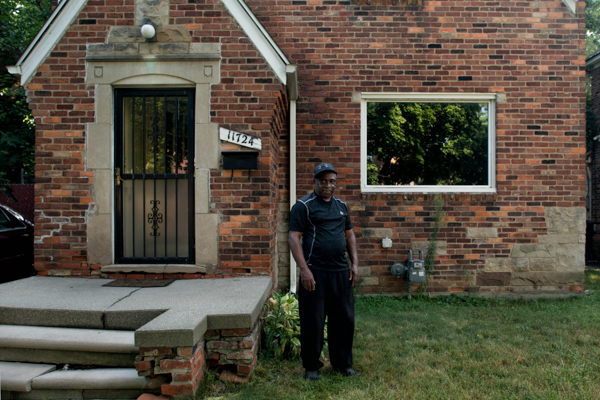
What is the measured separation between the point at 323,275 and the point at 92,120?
10.9ft

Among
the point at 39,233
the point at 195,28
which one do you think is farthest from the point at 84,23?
the point at 39,233

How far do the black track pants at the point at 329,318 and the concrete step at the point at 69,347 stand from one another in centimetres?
135

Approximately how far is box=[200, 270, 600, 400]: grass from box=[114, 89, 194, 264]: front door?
202cm

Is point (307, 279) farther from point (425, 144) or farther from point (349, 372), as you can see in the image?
point (425, 144)

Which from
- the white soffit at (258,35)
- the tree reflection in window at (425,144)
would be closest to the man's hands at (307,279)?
the white soffit at (258,35)

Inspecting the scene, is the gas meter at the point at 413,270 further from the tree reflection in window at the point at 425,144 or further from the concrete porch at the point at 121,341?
the concrete porch at the point at 121,341

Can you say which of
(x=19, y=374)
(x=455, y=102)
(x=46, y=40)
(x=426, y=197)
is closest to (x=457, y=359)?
(x=426, y=197)

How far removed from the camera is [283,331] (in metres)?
3.72

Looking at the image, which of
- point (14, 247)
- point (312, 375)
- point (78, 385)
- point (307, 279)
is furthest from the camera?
point (14, 247)

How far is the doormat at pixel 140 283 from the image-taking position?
417cm

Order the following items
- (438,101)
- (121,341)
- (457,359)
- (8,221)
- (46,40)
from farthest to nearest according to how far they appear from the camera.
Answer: (438,101) → (8,221) → (46,40) → (457,359) → (121,341)

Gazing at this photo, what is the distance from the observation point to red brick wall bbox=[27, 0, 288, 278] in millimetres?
4527

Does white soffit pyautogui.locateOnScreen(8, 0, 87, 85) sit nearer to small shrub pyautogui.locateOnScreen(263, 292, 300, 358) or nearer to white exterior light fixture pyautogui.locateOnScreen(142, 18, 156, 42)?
white exterior light fixture pyautogui.locateOnScreen(142, 18, 156, 42)

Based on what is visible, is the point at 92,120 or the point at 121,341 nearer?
the point at 121,341
